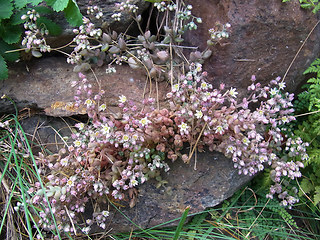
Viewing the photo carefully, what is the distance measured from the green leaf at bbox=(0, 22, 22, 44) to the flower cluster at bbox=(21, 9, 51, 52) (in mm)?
94

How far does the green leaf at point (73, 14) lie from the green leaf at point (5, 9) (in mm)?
464

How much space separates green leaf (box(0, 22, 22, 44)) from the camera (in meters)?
2.72

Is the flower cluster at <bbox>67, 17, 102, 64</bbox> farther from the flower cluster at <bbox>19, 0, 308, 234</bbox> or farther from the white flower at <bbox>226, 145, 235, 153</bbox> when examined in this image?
the white flower at <bbox>226, 145, 235, 153</bbox>

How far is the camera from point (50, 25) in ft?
9.26

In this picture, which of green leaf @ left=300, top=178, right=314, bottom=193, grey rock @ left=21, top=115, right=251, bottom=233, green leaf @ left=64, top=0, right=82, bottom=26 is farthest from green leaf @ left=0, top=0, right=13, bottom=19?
green leaf @ left=300, top=178, right=314, bottom=193

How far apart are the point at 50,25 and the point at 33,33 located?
0.19 meters

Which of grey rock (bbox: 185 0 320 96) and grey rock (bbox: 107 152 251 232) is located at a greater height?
grey rock (bbox: 185 0 320 96)

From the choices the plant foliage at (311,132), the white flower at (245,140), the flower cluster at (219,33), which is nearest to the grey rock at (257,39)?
the flower cluster at (219,33)

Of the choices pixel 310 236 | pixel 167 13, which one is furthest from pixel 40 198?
pixel 310 236

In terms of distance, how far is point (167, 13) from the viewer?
2.90 m

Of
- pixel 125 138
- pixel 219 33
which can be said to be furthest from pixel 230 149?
pixel 219 33

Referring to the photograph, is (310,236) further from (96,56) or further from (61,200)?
(96,56)

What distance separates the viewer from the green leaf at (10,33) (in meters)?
2.72

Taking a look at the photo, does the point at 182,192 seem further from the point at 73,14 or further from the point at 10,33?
the point at 10,33
